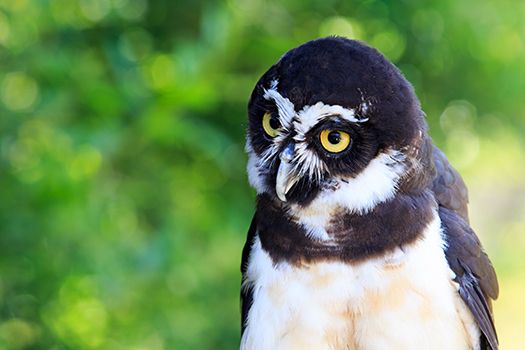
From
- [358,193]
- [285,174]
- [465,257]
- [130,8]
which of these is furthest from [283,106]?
[130,8]

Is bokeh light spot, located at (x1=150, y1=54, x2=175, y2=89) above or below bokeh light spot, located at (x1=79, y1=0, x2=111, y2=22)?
below

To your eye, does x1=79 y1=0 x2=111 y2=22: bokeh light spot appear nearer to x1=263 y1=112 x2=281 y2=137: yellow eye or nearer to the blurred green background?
the blurred green background

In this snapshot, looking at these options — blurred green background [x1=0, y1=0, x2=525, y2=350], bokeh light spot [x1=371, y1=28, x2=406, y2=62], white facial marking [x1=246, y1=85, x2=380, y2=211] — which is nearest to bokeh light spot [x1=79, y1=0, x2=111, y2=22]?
blurred green background [x1=0, y1=0, x2=525, y2=350]

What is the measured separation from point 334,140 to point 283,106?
15 centimetres

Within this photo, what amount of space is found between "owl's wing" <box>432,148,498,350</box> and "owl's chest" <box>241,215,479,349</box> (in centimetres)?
4

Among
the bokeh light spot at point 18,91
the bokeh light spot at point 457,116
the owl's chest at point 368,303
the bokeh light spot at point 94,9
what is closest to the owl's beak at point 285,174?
the owl's chest at point 368,303

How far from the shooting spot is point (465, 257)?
254 centimetres

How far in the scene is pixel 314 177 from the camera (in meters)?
2.35

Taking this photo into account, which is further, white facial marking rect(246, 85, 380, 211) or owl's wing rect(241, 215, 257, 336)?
owl's wing rect(241, 215, 257, 336)

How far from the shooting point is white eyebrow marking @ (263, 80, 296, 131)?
7.39ft

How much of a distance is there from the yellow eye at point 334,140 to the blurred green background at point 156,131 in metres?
1.08

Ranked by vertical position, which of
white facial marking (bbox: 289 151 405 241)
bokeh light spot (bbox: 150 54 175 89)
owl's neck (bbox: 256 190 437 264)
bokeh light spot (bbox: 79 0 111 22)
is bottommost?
owl's neck (bbox: 256 190 437 264)

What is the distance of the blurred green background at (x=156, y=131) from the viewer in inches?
130

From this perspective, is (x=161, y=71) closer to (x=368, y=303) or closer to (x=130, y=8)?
(x=130, y=8)
